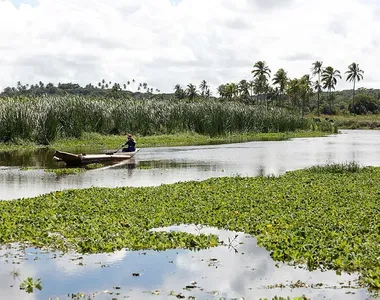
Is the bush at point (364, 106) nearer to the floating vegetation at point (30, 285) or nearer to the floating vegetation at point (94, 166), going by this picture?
the floating vegetation at point (94, 166)

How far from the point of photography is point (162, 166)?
31203mm

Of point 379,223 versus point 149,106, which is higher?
point 149,106

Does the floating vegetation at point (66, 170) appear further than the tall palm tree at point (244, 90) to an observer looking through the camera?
No

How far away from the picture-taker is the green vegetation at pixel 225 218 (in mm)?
11391

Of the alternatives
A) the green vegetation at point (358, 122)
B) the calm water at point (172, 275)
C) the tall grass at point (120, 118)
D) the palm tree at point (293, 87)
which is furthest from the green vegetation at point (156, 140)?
the palm tree at point (293, 87)

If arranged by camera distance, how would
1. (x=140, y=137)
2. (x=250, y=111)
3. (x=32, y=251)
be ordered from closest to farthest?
1. (x=32, y=251)
2. (x=140, y=137)
3. (x=250, y=111)

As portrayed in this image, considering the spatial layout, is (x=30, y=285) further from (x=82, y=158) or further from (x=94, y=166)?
(x=94, y=166)

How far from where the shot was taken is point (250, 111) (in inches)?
2552

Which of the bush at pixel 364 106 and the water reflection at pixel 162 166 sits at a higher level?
the bush at pixel 364 106

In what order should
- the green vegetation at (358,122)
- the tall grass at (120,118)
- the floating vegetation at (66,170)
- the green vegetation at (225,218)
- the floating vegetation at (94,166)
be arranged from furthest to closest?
the green vegetation at (358,122) → the tall grass at (120,118) → the floating vegetation at (94,166) → the floating vegetation at (66,170) → the green vegetation at (225,218)

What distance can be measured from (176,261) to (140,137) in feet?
137

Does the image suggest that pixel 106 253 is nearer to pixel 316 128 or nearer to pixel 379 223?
pixel 379 223

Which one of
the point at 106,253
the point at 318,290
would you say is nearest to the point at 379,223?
the point at 318,290

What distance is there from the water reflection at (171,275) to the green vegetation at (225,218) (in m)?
0.42
